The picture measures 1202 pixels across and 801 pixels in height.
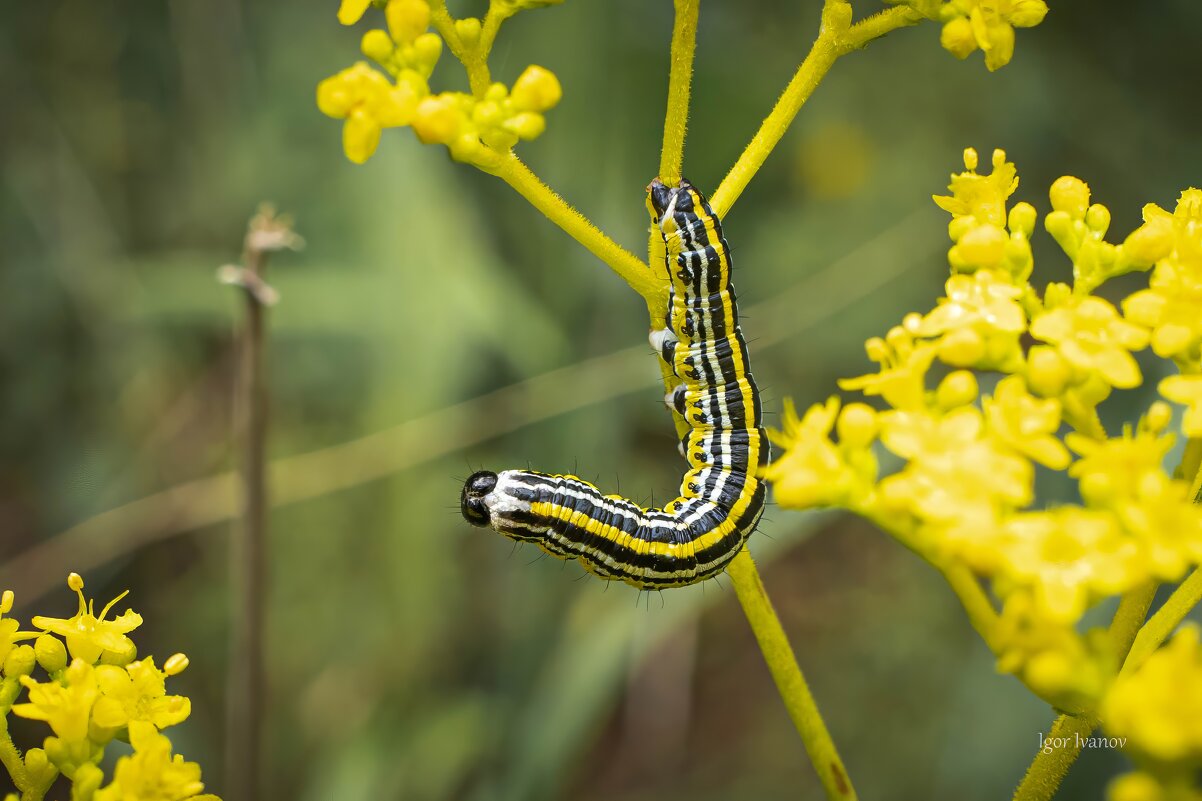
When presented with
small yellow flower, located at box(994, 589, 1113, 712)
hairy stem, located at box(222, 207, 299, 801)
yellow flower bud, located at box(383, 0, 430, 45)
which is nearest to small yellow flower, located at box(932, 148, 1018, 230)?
small yellow flower, located at box(994, 589, 1113, 712)

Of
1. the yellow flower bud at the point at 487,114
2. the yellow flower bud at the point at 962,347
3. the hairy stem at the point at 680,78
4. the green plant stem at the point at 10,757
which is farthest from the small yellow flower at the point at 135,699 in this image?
the yellow flower bud at the point at 962,347

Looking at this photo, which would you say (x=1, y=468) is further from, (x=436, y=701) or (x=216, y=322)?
(x=436, y=701)

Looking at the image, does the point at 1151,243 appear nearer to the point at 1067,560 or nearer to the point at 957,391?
the point at 957,391

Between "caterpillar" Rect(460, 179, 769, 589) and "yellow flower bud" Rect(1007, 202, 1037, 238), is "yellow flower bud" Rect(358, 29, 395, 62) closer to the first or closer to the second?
"caterpillar" Rect(460, 179, 769, 589)

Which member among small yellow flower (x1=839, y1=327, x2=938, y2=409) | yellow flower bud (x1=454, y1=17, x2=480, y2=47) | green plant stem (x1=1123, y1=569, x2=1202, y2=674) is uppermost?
yellow flower bud (x1=454, y1=17, x2=480, y2=47)

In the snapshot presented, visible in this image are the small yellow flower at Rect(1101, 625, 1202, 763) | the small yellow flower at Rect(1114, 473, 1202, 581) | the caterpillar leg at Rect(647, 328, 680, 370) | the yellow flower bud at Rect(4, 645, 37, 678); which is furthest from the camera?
the caterpillar leg at Rect(647, 328, 680, 370)

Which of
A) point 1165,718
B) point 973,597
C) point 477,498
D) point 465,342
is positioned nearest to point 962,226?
point 973,597
